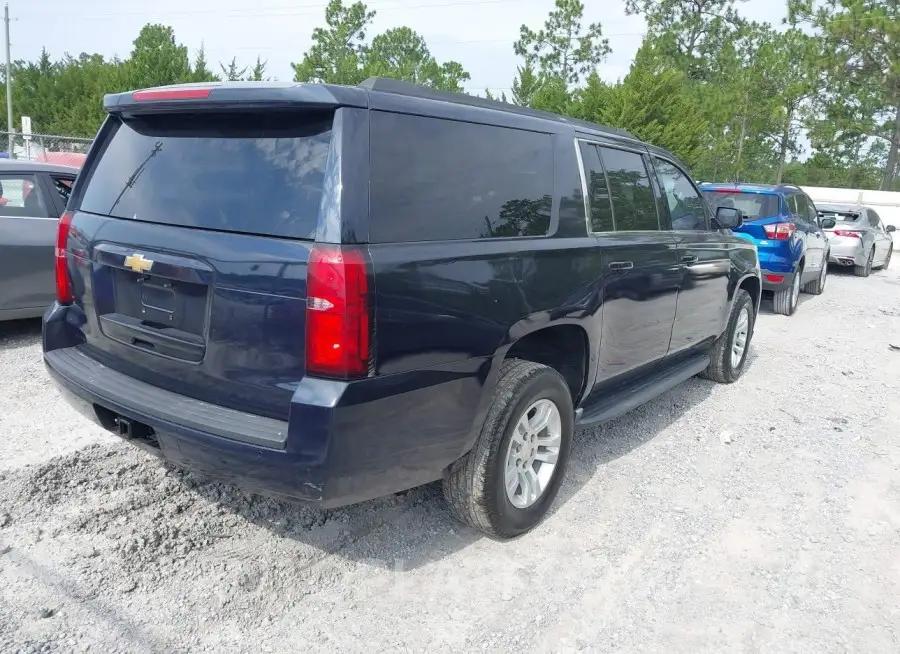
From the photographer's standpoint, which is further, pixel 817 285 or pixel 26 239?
pixel 817 285

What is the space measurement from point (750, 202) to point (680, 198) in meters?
5.03

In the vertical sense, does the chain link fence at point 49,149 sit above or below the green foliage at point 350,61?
below

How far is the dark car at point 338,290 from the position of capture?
97.3 inches

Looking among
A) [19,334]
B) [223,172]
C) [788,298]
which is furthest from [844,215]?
[223,172]

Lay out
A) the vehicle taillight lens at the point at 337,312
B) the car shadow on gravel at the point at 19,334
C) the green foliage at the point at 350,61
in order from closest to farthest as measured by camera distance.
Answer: the vehicle taillight lens at the point at 337,312, the car shadow on gravel at the point at 19,334, the green foliage at the point at 350,61

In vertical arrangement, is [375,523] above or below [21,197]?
below

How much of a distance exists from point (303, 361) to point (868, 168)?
58334 mm

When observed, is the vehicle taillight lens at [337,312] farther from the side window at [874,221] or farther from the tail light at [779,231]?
the side window at [874,221]

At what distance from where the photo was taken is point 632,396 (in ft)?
14.0

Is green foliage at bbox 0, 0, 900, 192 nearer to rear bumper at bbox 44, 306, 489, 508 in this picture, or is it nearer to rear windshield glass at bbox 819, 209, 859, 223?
rear windshield glass at bbox 819, 209, 859, 223

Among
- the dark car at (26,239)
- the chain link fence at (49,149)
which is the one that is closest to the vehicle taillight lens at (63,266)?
the dark car at (26,239)

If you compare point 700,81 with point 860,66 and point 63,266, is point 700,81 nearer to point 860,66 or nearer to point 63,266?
point 860,66

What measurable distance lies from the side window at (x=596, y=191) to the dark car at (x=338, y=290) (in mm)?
43

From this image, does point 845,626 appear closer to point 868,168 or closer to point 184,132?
point 184,132
